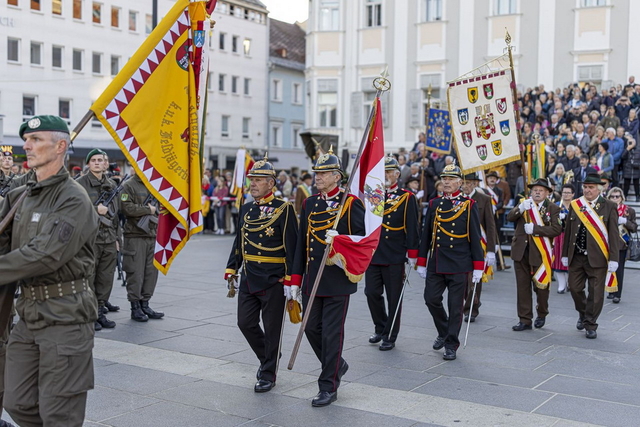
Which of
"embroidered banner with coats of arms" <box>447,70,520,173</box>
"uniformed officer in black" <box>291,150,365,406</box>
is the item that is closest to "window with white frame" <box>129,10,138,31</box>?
"embroidered banner with coats of arms" <box>447,70,520,173</box>

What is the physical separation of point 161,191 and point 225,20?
162 ft

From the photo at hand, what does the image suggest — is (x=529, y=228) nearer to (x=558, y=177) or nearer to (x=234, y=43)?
→ (x=558, y=177)

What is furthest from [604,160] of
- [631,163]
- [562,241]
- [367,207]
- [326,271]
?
[326,271]

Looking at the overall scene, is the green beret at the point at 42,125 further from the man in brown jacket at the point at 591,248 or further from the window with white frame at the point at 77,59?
the window with white frame at the point at 77,59

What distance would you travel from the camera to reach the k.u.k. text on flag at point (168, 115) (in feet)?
21.2

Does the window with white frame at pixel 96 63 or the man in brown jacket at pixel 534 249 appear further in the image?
the window with white frame at pixel 96 63

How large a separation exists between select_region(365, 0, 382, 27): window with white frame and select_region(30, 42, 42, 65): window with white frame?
1990cm

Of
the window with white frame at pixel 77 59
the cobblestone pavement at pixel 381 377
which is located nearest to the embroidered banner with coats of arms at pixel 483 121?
the cobblestone pavement at pixel 381 377

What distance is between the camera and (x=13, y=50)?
42.1 metres

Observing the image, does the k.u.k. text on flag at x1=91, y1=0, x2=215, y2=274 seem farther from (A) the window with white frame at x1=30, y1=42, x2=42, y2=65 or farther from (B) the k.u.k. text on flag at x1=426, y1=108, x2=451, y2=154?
(A) the window with white frame at x1=30, y1=42, x2=42, y2=65

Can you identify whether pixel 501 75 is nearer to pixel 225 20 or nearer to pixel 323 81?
pixel 323 81

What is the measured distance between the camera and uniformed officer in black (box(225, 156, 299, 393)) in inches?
265

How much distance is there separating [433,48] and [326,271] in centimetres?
2759

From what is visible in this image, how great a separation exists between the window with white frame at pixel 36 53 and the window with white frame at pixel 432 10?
22.6 meters
